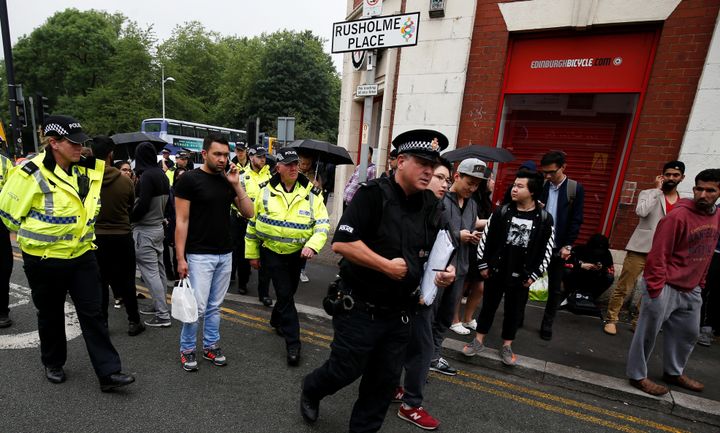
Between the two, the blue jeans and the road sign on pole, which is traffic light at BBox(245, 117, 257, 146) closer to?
the road sign on pole

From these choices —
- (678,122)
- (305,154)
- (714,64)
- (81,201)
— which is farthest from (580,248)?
(81,201)

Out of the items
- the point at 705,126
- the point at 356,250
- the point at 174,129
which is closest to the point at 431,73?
the point at 705,126

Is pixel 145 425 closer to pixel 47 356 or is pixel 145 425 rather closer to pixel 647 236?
pixel 47 356

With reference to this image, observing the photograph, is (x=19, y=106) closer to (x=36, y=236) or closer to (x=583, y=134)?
(x=36, y=236)

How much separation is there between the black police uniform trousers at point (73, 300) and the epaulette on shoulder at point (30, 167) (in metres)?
0.64

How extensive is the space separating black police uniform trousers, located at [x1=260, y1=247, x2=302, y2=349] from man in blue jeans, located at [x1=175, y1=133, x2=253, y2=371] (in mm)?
406

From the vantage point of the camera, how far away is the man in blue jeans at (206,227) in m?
3.12

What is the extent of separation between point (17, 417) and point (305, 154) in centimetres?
315

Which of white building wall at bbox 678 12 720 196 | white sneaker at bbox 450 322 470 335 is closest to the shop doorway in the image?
white building wall at bbox 678 12 720 196

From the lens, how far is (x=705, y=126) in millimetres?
5047

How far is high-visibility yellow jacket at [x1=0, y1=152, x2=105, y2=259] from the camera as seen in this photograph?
272 cm

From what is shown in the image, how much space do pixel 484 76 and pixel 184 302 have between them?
5.83 meters

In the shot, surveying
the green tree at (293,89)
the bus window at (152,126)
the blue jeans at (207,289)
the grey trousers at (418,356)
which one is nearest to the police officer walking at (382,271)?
the grey trousers at (418,356)

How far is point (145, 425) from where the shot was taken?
262 cm
